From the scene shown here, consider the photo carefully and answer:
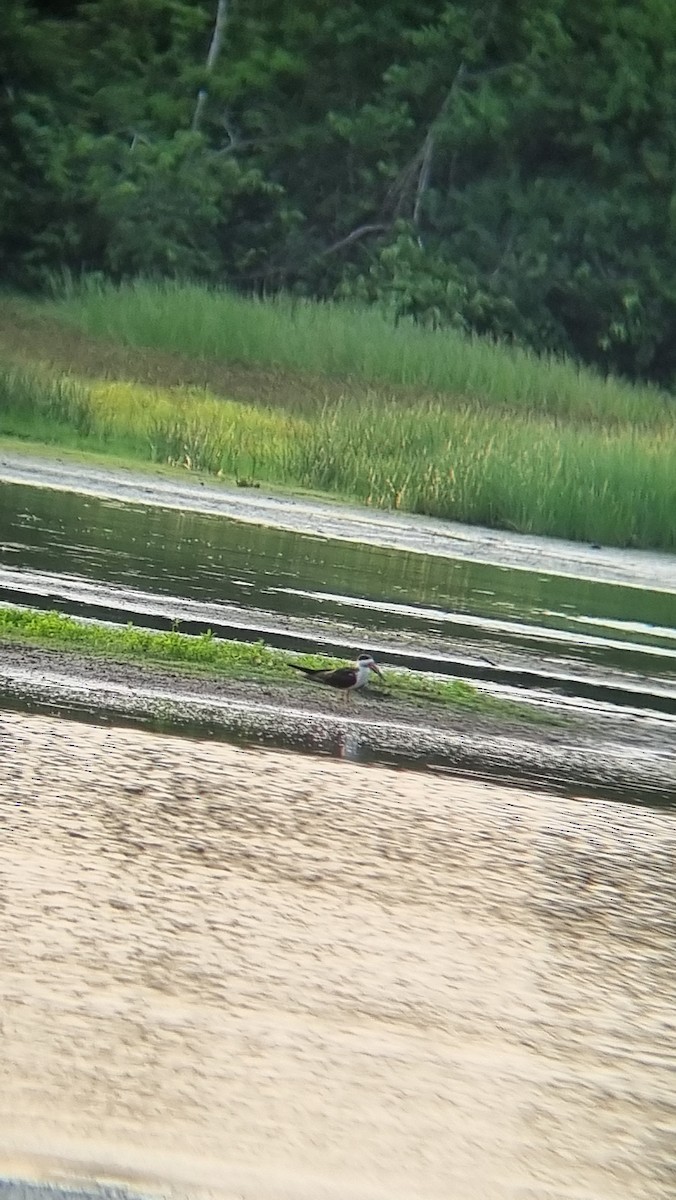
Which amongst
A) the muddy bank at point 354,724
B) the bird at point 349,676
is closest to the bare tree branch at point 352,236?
the muddy bank at point 354,724

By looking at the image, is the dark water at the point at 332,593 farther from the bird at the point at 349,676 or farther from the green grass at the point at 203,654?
the bird at the point at 349,676

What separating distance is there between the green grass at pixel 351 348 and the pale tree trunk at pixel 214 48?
964 cm

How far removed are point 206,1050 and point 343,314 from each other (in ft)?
93.4

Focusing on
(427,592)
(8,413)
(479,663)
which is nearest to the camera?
(479,663)

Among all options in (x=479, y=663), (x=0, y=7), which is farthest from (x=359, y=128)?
(x=479, y=663)

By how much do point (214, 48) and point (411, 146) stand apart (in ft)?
13.8

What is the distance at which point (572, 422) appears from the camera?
25.5 meters

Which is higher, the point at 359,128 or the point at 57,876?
the point at 359,128

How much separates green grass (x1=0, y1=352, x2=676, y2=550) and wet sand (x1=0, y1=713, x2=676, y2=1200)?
40.4 ft

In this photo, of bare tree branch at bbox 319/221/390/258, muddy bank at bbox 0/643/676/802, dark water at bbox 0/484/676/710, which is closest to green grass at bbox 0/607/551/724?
muddy bank at bbox 0/643/676/802

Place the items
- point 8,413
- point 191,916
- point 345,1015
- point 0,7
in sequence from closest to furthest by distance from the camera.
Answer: point 345,1015 < point 191,916 < point 8,413 < point 0,7

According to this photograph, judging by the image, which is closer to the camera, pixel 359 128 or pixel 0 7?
pixel 0 7

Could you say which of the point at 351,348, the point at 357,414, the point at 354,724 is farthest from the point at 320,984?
the point at 351,348

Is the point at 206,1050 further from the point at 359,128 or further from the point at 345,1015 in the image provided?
the point at 359,128
